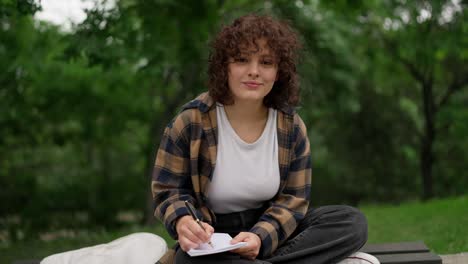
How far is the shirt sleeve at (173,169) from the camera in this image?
248 centimetres

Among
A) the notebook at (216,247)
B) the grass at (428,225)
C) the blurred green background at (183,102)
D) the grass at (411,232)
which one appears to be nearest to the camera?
the notebook at (216,247)

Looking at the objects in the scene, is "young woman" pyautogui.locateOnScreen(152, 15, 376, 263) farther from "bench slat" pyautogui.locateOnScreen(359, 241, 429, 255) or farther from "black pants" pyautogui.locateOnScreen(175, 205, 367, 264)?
"bench slat" pyautogui.locateOnScreen(359, 241, 429, 255)

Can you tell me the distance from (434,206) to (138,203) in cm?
626

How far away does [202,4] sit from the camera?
23.8 feet

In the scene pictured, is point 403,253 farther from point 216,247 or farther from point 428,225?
point 428,225

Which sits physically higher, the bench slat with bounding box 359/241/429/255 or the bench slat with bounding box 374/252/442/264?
the bench slat with bounding box 374/252/442/264

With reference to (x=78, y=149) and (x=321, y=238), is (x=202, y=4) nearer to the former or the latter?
(x=78, y=149)

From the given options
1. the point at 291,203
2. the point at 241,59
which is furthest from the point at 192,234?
the point at 241,59

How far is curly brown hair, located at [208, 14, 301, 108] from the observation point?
8.02ft

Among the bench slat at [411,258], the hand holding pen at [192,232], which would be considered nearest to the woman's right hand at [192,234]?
the hand holding pen at [192,232]

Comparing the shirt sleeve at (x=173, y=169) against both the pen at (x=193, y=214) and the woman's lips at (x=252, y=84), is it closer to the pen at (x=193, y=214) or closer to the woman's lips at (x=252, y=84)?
the pen at (x=193, y=214)

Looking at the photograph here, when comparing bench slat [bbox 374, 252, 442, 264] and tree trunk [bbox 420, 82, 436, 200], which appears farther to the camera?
tree trunk [bbox 420, 82, 436, 200]

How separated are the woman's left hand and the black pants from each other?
5 cm

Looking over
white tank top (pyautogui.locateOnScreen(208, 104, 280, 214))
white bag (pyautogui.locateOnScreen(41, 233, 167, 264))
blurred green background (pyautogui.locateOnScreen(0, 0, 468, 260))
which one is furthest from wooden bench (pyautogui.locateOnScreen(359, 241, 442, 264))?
blurred green background (pyautogui.locateOnScreen(0, 0, 468, 260))
